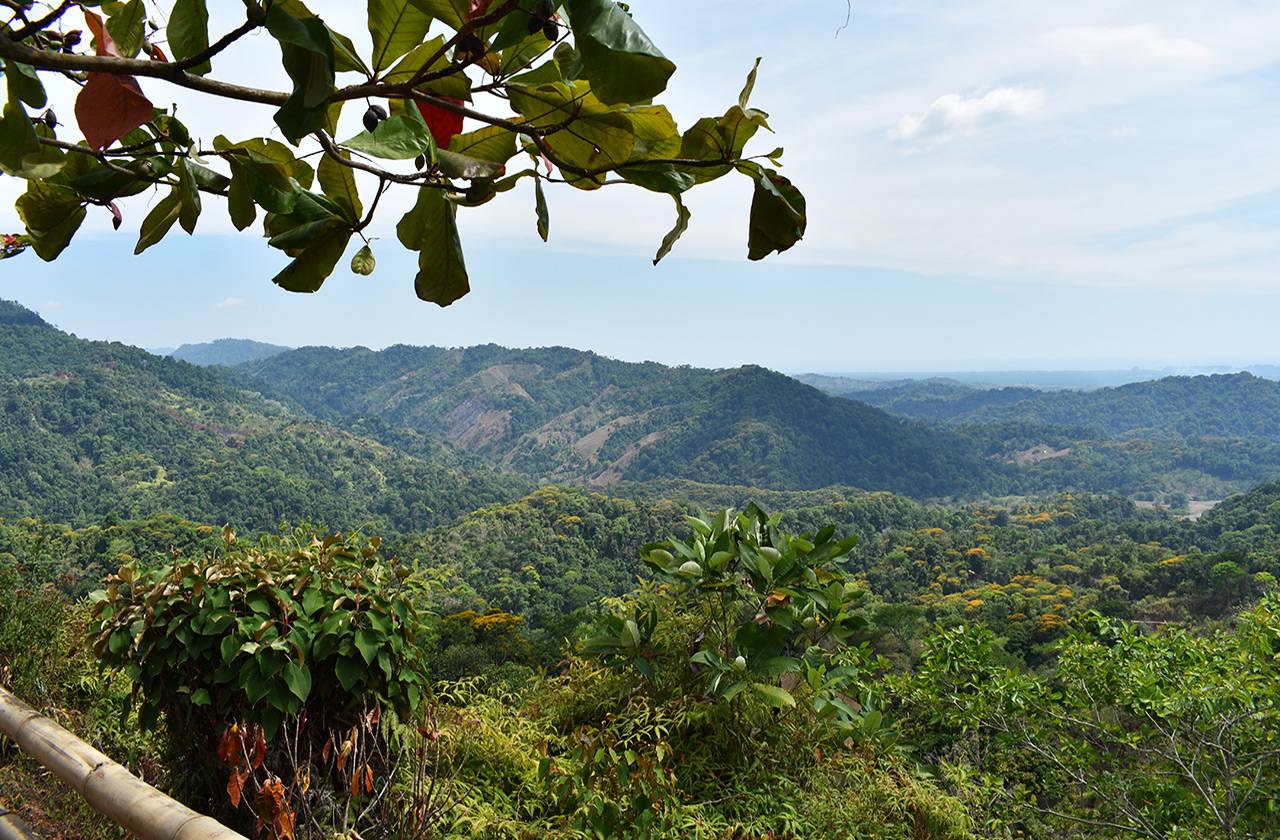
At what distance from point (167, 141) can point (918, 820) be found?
1.69m

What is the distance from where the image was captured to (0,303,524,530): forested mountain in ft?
136

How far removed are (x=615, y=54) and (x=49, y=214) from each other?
511mm

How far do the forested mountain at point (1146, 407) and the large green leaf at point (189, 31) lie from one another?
10131cm

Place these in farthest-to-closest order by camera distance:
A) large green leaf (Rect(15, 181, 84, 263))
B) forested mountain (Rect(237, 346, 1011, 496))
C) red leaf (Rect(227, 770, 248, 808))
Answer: forested mountain (Rect(237, 346, 1011, 496)), red leaf (Rect(227, 770, 248, 808)), large green leaf (Rect(15, 181, 84, 263))

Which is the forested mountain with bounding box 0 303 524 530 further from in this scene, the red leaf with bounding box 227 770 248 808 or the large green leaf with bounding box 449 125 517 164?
the large green leaf with bounding box 449 125 517 164

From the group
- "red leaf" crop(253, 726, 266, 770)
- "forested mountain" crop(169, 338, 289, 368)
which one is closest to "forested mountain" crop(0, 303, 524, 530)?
"red leaf" crop(253, 726, 266, 770)

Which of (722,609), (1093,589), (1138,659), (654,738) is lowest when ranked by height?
(1093,589)

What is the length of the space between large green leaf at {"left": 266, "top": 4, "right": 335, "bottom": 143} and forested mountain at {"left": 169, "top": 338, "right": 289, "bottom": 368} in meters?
171

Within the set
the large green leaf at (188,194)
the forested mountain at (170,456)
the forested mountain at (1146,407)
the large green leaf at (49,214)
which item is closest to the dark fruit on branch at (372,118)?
the large green leaf at (188,194)

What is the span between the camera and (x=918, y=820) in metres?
1.53

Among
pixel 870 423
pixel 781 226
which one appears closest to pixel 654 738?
pixel 781 226

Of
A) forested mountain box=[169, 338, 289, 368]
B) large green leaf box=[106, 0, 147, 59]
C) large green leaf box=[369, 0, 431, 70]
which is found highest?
forested mountain box=[169, 338, 289, 368]

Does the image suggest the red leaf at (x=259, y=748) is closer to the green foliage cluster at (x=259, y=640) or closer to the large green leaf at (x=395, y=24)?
the green foliage cluster at (x=259, y=640)

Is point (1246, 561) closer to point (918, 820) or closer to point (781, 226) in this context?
point (918, 820)
